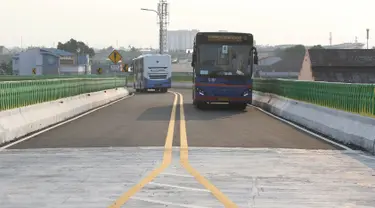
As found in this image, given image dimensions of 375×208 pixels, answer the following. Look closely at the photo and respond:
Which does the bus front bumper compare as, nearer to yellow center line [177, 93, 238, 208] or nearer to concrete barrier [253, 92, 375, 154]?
concrete barrier [253, 92, 375, 154]

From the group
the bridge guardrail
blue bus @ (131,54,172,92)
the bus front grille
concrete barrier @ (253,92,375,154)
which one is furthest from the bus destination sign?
the bus front grille

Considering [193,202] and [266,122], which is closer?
[193,202]

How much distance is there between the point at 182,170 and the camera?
29.5 ft

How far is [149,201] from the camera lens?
675 cm

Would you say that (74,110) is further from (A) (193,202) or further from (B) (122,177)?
(A) (193,202)

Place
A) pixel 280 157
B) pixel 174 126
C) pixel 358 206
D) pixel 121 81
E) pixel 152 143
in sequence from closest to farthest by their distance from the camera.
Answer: pixel 358 206 → pixel 280 157 → pixel 152 143 → pixel 174 126 → pixel 121 81

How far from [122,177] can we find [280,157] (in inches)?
140

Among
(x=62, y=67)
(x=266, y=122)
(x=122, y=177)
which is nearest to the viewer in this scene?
(x=122, y=177)

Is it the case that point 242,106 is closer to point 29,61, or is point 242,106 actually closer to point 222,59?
point 222,59

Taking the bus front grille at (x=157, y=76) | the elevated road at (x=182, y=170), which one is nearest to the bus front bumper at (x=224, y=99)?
the elevated road at (x=182, y=170)

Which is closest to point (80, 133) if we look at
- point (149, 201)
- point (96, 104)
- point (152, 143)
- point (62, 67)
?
point (152, 143)

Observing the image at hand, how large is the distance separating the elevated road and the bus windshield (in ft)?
29.3

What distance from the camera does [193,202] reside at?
22.0 feet

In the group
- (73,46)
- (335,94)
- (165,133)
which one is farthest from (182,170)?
(73,46)
